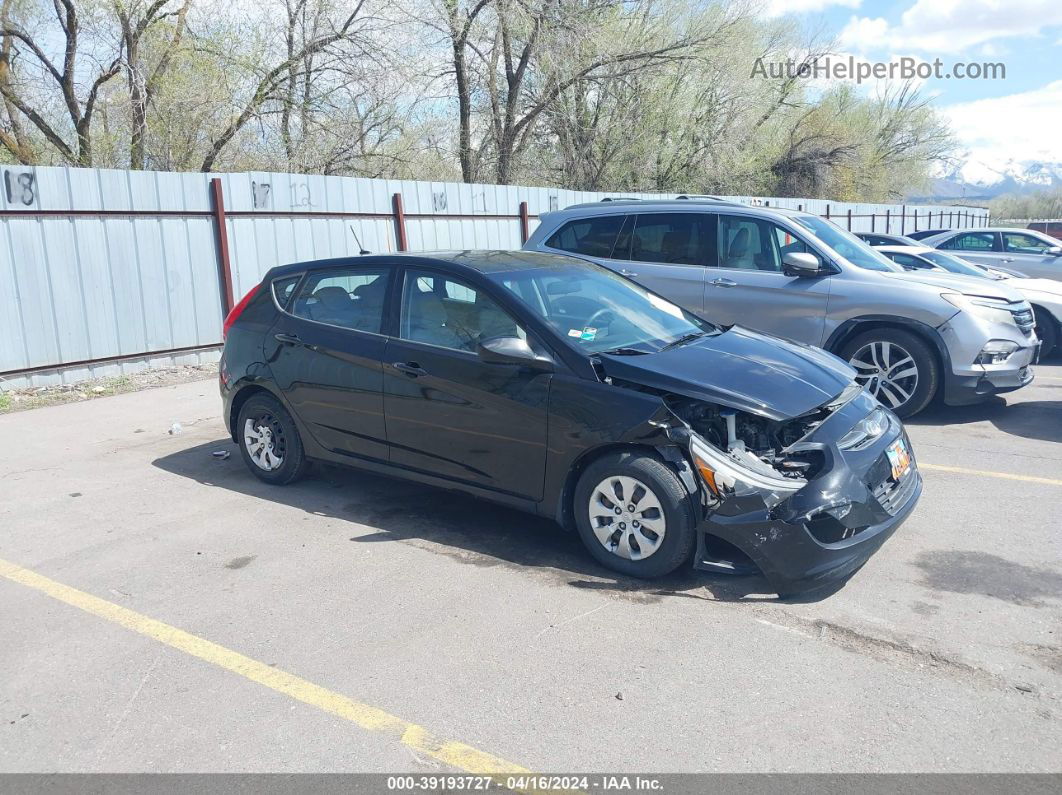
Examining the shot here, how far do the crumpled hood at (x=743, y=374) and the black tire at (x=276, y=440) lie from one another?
249cm

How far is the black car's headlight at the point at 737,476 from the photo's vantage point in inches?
164

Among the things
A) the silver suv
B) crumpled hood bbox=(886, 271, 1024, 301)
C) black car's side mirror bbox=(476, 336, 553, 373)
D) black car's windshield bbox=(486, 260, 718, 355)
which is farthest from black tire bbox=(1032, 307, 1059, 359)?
black car's side mirror bbox=(476, 336, 553, 373)

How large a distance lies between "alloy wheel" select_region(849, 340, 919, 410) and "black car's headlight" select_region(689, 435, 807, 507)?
380 cm

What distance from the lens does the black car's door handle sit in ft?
17.3

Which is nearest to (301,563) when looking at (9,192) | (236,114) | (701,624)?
(701,624)

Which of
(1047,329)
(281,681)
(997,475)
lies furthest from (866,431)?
(1047,329)

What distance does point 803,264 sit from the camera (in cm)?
776

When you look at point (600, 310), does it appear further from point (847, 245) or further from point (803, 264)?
point (847, 245)

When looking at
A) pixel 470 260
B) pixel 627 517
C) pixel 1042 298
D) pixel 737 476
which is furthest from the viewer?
pixel 1042 298

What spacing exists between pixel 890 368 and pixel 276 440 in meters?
5.15

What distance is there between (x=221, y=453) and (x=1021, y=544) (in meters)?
5.72

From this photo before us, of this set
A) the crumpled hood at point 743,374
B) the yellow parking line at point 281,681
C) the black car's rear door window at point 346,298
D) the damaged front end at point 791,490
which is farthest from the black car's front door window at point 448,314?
the yellow parking line at point 281,681

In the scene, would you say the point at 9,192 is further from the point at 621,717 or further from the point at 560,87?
the point at 560,87

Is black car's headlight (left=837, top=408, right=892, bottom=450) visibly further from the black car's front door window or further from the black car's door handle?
the black car's door handle
